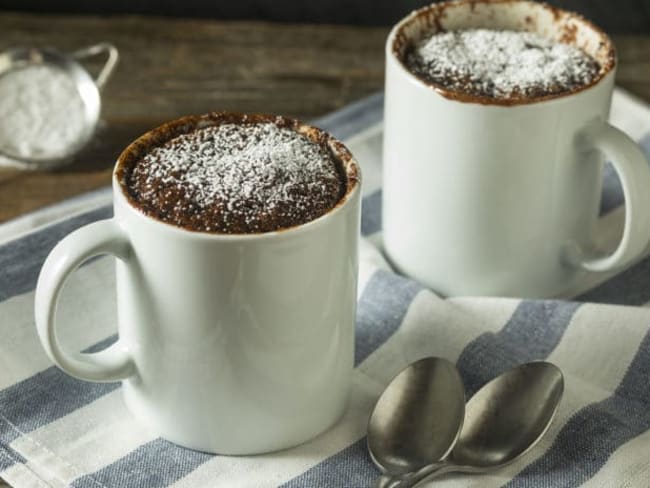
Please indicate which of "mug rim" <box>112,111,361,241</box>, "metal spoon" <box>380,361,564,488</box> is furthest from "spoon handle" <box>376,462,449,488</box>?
"mug rim" <box>112,111,361,241</box>

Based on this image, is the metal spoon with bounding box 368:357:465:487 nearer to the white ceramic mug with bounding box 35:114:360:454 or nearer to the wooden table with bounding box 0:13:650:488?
the white ceramic mug with bounding box 35:114:360:454

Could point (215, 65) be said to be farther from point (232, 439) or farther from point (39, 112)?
point (232, 439)

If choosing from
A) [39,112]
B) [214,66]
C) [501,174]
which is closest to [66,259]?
[501,174]

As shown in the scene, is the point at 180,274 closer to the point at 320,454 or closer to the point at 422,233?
the point at 320,454

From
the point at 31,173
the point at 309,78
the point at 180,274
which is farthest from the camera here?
the point at 309,78

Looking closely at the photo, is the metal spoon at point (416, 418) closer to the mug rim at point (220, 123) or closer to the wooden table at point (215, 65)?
the mug rim at point (220, 123)

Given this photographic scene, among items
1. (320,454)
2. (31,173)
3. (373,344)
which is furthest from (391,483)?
(31,173)
